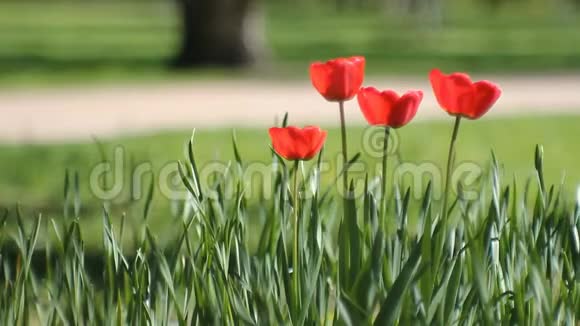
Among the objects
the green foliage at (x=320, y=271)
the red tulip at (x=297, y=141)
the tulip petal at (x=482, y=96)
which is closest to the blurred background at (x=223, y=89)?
the green foliage at (x=320, y=271)

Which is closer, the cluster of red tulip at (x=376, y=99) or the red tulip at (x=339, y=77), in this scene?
the cluster of red tulip at (x=376, y=99)

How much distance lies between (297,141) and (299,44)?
61.5 ft

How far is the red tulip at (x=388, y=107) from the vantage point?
9.70 ft

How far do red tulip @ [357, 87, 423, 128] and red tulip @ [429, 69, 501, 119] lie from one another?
0.08 m

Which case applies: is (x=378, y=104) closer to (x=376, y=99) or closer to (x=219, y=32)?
(x=376, y=99)

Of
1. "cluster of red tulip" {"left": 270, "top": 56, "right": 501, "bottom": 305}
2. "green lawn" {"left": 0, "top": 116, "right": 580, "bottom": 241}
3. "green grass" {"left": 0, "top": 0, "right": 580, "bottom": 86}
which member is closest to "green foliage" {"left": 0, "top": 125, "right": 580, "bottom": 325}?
"cluster of red tulip" {"left": 270, "top": 56, "right": 501, "bottom": 305}

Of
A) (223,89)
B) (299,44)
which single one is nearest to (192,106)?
(223,89)

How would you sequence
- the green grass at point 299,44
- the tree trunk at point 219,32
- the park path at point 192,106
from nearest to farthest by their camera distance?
the park path at point 192,106
the green grass at point 299,44
the tree trunk at point 219,32

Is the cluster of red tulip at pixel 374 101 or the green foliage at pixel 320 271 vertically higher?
the cluster of red tulip at pixel 374 101

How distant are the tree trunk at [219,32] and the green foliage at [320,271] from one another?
42.2ft

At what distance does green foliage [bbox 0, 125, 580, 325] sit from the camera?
2.67m

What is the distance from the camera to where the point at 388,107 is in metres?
2.96

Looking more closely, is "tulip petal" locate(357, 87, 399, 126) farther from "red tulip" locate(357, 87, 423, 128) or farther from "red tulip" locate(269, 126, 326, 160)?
"red tulip" locate(269, 126, 326, 160)

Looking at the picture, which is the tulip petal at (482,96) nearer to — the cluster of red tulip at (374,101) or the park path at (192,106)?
the cluster of red tulip at (374,101)
